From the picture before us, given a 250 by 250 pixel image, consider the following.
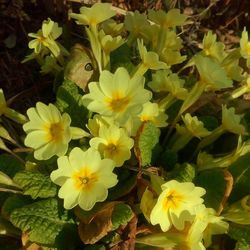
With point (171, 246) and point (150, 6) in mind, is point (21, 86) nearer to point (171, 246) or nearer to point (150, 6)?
point (150, 6)

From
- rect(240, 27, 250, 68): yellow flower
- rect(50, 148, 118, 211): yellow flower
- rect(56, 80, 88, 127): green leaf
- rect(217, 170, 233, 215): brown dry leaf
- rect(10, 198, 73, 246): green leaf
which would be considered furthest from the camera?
rect(240, 27, 250, 68): yellow flower

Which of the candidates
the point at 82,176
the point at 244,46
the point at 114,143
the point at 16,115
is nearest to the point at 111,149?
the point at 114,143

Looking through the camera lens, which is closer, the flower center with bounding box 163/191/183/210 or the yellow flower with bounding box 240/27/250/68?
the flower center with bounding box 163/191/183/210

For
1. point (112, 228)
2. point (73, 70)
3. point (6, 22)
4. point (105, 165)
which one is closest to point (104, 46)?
point (73, 70)

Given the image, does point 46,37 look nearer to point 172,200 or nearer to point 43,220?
point 43,220

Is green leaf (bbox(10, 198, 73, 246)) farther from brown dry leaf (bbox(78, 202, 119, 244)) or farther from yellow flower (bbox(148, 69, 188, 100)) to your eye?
yellow flower (bbox(148, 69, 188, 100))

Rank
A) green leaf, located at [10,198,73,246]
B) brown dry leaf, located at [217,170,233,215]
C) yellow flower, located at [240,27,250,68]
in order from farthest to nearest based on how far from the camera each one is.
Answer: yellow flower, located at [240,27,250,68]
brown dry leaf, located at [217,170,233,215]
green leaf, located at [10,198,73,246]

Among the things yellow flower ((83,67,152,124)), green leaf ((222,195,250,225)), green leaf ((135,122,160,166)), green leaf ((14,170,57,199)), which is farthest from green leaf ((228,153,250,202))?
green leaf ((14,170,57,199))

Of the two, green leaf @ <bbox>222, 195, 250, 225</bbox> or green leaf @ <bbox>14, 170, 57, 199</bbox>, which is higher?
green leaf @ <bbox>14, 170, 57, 199</bbox>

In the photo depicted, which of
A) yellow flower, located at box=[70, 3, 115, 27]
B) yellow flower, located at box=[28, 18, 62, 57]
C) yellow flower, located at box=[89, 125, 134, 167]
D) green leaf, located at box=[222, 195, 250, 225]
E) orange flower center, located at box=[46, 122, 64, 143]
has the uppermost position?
yellow flower, located at box=[70, 3, 115, 27]
